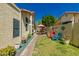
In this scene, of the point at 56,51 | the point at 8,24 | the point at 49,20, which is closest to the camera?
the point at 8,24

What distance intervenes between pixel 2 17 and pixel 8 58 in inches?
90.0

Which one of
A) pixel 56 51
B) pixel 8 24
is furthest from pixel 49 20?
pixel 8 24

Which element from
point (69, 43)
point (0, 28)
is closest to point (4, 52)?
point (0, 28)

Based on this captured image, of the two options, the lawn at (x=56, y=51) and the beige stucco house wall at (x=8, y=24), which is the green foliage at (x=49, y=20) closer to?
the beige stucco house wall at (x=8, y=24)

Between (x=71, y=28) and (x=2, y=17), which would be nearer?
(x=2, y=17)

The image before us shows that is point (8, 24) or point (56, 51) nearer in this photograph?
point (8, 24)

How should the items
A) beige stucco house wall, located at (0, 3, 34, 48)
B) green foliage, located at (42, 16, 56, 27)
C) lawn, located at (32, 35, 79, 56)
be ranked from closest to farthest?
1. beige stucco house wall, located at (0, 3, 34, 48)
2. lawn, located at (32, 35, 79, 56)
3. green foliage, located at (42, 16, 56, 27)

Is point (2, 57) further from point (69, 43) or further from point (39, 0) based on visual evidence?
point (69, 43)

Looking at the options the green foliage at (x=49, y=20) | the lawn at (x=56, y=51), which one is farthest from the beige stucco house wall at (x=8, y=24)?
the green foliage at (x=49, y=20)

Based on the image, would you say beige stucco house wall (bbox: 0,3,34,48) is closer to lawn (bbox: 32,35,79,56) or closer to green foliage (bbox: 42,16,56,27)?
lawn (bbox: 32,35,79,56)

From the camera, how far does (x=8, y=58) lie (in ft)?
24.1

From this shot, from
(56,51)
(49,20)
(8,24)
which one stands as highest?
(49,20)

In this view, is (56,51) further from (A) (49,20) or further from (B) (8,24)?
(A) (49,20)

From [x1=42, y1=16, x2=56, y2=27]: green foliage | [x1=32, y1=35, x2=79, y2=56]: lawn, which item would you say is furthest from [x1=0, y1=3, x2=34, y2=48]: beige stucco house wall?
[x1=42, y1=16, x2=56, y2=27]: green foliage
